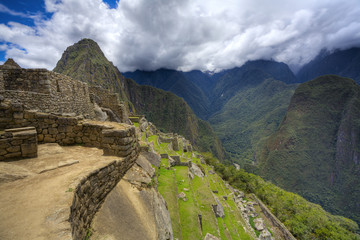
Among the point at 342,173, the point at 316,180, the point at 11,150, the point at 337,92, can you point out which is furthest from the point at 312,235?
the point at 337,92

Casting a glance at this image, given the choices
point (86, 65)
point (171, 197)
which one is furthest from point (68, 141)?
point (86, 65)

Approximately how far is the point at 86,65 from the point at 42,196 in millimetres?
149565

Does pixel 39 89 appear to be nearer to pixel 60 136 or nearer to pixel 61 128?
pixel 61 128

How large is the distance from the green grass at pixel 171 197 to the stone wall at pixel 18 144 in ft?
26.9

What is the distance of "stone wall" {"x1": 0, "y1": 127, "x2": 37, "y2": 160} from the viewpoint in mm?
4332

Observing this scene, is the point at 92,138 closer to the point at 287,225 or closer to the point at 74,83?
the point at 74,83

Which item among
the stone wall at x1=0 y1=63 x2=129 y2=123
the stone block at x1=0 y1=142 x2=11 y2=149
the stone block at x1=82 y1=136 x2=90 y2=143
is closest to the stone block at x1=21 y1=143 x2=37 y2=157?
the stone block at x1=0 y1=142 x2=11 y2=149

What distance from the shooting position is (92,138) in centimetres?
632

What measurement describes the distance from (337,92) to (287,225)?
756ft

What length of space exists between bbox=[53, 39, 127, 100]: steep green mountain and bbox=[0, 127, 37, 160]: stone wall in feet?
407

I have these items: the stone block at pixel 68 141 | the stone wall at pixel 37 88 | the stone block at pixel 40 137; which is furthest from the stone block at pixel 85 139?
the stone wall at pixel 37 88

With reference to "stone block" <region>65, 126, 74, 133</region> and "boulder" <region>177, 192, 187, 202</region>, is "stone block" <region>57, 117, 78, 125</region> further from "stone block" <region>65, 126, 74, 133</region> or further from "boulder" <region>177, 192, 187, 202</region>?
A: "boulder" <region>177, 192, 187, 202</region>

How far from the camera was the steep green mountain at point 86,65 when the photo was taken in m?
118

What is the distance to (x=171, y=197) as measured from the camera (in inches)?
436
